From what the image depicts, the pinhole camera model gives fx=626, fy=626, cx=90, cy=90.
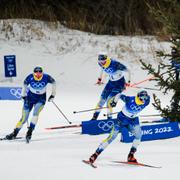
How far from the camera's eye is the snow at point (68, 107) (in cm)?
1148

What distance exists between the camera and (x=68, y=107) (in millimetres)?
19344

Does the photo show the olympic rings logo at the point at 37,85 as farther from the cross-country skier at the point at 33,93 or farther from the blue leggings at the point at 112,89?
the blue leggings at the point at 112,89

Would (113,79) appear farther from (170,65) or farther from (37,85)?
(37,85)

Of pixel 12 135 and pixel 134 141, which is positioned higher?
pixel 134 141

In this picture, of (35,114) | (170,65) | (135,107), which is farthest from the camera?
(170,65)

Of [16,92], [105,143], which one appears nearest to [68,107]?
[16,92]

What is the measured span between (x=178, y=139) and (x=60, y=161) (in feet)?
11.2

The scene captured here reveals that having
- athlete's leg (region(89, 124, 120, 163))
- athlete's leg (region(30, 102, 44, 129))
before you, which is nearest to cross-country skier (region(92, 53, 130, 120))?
athlete's leg (region(30, 102, 44, 129))

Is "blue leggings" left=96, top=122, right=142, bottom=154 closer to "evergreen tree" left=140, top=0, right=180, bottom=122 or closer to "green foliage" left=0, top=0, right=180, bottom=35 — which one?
"evergreen tree" left=140, top=0, right=180, bottom=122

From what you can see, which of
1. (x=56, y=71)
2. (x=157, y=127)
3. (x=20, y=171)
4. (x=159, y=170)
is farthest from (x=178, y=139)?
(x=56, y=71)

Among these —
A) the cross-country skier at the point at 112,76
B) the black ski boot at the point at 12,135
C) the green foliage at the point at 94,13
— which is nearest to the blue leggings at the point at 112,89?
the cross-country skier at the point at 112,76

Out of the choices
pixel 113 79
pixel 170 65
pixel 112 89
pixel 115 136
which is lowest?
pixel 112 89

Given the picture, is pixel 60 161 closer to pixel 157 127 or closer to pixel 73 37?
pixel 157 127

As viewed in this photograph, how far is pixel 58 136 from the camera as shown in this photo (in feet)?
49.2
